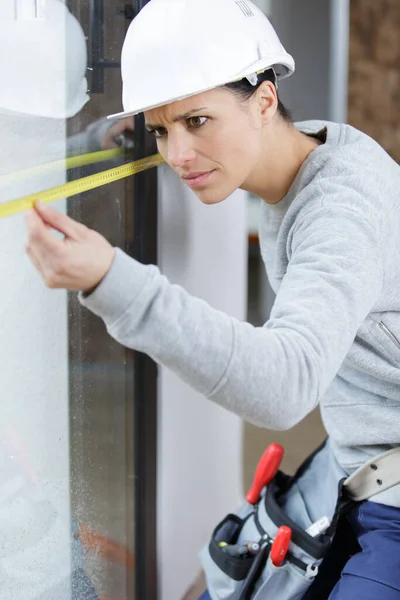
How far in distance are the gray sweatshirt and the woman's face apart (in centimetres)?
9

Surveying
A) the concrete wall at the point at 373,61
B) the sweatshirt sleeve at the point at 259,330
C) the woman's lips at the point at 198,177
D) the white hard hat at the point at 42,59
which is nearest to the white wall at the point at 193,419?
the white hard hat at the point at 42,59

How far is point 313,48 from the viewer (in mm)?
3416

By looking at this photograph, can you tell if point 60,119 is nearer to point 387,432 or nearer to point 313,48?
point 387,432

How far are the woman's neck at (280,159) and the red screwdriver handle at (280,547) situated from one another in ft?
1.76

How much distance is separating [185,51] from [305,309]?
0.39 meters

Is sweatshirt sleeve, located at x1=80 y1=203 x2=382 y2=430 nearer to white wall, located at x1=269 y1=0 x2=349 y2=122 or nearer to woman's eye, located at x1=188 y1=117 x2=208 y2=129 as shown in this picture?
woman's eye, located at x1=188 y1=117 x2=208 y2=129

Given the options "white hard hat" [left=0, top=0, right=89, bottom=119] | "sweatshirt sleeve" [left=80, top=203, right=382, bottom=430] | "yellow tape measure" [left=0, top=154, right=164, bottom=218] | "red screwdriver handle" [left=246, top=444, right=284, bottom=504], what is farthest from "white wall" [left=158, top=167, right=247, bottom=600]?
"sweatshirt sleeve" [left=80, top=203, right=382, bottom=430]

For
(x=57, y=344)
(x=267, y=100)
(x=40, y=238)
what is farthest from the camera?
(x=57, y=344)

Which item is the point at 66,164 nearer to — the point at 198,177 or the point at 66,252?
the point at 198,177

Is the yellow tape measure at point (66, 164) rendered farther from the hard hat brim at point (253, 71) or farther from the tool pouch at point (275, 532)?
the tool pouch at point (275, 532)

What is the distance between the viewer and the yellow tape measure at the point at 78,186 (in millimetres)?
952

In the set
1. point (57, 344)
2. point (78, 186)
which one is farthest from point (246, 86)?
point (57, 344)

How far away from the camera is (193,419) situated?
191 centimetres

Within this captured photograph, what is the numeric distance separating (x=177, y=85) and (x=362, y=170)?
0.26 metres
